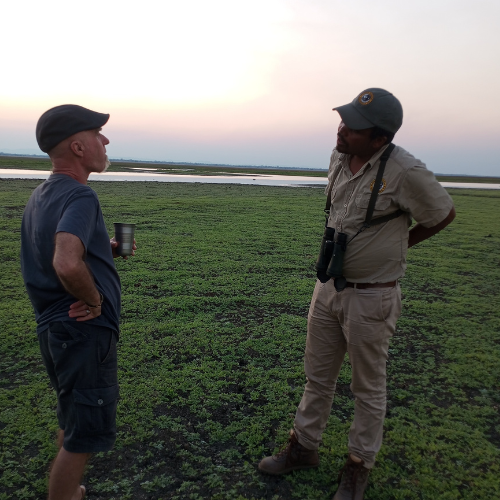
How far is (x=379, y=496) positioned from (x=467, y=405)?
1382 mm

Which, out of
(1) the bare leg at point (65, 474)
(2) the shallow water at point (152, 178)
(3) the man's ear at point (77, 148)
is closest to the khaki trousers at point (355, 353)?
(1) the bare leg at point (65, 474)

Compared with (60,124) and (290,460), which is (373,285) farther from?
(60,124)

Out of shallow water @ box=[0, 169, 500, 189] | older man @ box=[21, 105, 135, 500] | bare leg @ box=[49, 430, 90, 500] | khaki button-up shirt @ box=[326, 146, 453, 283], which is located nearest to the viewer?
older man @ box=[21, 105, 135, 500]

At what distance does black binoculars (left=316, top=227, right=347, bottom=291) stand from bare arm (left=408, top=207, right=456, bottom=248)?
43cm

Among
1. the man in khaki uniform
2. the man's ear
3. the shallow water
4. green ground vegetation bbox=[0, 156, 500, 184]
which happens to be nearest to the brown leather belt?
the man in khaki uniform

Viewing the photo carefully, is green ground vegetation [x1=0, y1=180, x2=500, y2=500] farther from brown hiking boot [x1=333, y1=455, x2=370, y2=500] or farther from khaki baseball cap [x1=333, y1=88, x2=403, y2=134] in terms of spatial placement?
khaki baseball cap [x1=333, y1=88, x2=403, y2=134]

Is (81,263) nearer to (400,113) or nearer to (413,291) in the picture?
(400,113)

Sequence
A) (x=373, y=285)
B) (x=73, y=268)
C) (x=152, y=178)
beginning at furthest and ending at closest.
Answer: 1. (x=152, y=178)
2. (x=373, y=285)
3. (x=73, y=268)

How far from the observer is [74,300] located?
188 centimetres

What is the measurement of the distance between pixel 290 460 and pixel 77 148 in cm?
215

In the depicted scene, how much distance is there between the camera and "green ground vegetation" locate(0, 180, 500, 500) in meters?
2.50

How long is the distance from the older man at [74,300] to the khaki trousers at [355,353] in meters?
1.18

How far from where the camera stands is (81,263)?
1.74 m

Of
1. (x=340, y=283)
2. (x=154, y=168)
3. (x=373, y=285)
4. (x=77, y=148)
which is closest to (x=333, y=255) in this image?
(x=340, y=283)
